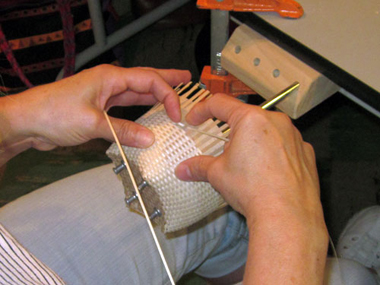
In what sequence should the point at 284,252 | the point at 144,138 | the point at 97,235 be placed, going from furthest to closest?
1. the point at 97,235
2. the point at 144,138
3. the point at 284,252

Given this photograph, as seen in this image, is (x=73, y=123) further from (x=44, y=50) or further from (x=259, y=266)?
(x=44, y=50)

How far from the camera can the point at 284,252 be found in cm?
47

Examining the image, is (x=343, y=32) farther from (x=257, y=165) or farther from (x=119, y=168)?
(x=119, y=168)

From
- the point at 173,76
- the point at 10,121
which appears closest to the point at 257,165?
the point at 173,76

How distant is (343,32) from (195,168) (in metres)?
0.34

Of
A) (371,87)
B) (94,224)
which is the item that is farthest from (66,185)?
(371,87)

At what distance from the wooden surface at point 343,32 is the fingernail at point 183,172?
0.28 meters

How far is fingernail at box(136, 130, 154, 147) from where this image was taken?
1.90ft

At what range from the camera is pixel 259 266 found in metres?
0.47

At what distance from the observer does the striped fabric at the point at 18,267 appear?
0.51m

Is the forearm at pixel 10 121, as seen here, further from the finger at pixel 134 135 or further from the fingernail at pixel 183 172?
the fingernail at pixel 183 172

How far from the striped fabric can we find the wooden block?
44 centimetres

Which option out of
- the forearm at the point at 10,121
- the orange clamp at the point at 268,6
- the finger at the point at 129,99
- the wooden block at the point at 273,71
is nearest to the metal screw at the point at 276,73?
the wooden block at the point at 273,71

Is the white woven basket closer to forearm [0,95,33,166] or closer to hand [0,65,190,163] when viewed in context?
hand [0,65,190,163]
